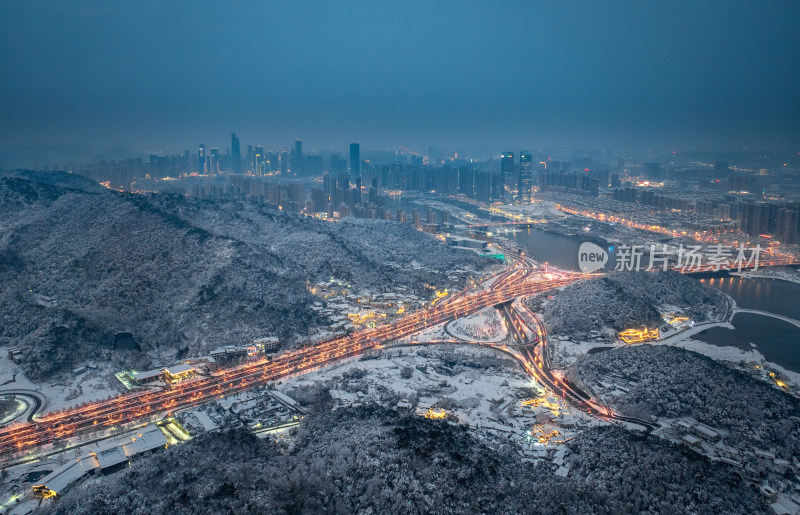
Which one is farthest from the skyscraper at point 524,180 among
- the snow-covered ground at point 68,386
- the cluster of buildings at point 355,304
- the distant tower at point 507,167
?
the snow-covered ground at point 68,386

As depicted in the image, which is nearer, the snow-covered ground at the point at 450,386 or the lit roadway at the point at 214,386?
the lit roadway at the point at 214,386

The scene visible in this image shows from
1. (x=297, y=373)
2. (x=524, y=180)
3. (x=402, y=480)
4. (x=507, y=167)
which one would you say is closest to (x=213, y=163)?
(x=507, y=167)

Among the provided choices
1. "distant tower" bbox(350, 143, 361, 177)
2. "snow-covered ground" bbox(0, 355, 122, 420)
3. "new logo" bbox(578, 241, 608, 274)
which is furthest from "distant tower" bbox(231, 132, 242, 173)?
"snow-covered ground" bbox(0, 355, 122, 420)

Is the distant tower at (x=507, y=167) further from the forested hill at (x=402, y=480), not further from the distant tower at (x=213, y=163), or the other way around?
the forested hill at (x=402, y=480)

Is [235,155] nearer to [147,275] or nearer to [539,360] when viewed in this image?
[147,275]

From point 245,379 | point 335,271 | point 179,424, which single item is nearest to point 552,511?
point 179,424

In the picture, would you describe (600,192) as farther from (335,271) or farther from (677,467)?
(677,467)

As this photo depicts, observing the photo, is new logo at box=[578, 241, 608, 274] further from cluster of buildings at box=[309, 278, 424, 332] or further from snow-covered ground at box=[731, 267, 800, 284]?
cluster of buildings at box=[309, 278, 424, 332]
